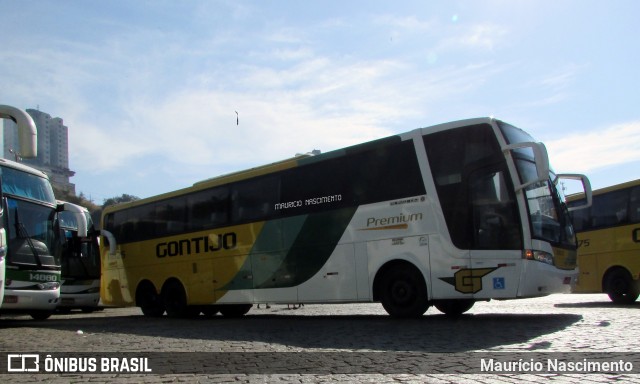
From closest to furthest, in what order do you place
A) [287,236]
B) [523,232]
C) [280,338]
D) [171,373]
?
[171,373]
[280,338]
[523,232]
[287,236]

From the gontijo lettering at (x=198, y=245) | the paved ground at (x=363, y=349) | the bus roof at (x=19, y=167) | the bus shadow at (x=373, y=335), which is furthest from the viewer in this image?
the gontijo lettering at (x=198, y=245)

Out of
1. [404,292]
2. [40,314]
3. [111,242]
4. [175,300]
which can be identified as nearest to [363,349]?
[404,292]

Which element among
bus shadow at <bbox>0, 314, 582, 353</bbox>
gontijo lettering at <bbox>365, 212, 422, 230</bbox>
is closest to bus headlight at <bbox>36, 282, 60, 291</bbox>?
bus shadow at <bbox>0, 314, 582, 353</bbox>

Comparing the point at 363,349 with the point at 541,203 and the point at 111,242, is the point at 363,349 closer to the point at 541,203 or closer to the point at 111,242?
the point at 541,203

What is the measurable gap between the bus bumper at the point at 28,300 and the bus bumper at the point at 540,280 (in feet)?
33.5

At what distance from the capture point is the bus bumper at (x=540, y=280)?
934 centimetres

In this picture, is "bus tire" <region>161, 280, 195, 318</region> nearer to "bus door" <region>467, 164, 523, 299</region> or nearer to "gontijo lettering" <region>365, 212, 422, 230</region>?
"gontijo lettering" <region>365, 212, 422, 230</region>

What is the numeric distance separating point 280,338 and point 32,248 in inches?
290

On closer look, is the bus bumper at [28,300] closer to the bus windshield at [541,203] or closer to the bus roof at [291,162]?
the bus roof at [291,162]

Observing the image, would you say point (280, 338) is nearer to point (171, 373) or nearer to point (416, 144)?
point (171, 373)

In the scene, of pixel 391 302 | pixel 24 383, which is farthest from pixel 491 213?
pixel 24 383

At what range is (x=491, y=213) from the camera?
32.2 ft

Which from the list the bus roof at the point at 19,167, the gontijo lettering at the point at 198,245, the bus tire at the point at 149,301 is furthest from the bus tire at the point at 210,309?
the bus roof at the point at 19,167

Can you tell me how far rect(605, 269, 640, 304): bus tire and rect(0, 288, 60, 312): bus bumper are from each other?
47.9ft
